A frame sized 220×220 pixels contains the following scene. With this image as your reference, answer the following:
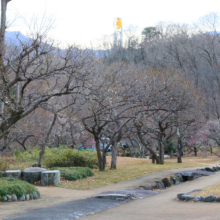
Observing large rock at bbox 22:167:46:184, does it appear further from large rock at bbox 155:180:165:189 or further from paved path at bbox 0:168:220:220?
large rock at bbox 155:180:165:189

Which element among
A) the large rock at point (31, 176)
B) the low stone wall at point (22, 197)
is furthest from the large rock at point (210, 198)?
the large rock at point (31, 176)

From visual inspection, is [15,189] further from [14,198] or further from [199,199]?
[199,199]

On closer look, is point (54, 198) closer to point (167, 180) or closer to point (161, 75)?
point (167, 180)


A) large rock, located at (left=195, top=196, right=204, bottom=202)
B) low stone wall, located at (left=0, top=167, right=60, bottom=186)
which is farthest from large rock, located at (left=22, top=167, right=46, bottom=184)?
large rock, located at (left=195, top=196, right=204, bottom=202)

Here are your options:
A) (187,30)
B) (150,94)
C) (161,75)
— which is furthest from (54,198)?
(187,30)

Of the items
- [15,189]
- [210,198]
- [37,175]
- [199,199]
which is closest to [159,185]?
[199,199]

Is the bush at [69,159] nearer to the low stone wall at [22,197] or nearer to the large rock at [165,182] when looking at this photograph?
the large rock at [165,182]

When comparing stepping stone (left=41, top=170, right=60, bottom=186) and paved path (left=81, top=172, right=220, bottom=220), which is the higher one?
stepping stone (left=41, top=170, right=60, bottom=186)

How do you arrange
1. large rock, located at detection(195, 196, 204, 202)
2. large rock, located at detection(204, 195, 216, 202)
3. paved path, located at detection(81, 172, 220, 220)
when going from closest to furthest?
paved path, located at detection(81, 172, 220, 220)
large rock, located at detection(204, 195, 216, 202)
large rock, located at detection(195, 196, 204, 202)

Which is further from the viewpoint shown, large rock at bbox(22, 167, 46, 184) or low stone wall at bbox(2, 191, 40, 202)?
large rock at bbox(22, 167, 46, 184)

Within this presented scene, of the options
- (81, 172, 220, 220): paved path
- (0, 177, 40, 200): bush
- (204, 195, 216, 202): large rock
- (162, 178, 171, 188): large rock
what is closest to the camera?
(81, 172, 220, 220): paved path

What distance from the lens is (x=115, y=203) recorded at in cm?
1000

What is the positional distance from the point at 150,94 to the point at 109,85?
291cm

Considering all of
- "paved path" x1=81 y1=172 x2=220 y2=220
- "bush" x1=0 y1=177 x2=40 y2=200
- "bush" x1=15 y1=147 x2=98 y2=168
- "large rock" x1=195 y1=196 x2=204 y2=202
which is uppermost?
"bush" x1=15 y1=147 x2=98 y2=168
